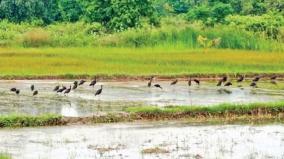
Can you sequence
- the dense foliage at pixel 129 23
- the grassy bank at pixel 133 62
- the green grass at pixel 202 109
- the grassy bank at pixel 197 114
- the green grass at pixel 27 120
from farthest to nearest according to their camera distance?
the dense foliage at pixel 129 23, the grassy bank at pixel 133 62, the green grass at pixel 202 109, the grassy bank at pixel 197 114, the green grass at pixel 27 120

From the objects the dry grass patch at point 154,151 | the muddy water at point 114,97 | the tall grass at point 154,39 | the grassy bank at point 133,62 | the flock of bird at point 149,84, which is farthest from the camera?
the tall grass at point 154,39

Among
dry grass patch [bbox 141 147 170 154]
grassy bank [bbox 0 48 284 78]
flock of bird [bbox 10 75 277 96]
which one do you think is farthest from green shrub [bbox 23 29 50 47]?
dry grass patch [bbox 141 147 170 154]

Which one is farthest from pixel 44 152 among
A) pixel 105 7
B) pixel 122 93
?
pixel 105 7

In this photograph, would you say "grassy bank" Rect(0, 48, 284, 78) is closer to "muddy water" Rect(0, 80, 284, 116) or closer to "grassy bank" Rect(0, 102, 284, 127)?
"muddy water" Rect(0, 80, 284, 116)

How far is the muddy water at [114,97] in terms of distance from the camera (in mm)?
14023

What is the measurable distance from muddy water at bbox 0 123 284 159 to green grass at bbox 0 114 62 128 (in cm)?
30

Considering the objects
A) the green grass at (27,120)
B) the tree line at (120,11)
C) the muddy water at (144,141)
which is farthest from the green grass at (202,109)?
the tree line at (120,11)

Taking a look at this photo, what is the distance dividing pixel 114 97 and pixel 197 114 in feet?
10.3

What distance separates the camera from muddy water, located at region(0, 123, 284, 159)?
9711 millimetres

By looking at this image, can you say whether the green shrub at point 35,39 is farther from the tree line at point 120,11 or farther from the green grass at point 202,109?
the green grass at point 202,109

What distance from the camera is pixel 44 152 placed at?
9.77m

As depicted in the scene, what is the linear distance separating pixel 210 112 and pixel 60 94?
4.54 meters

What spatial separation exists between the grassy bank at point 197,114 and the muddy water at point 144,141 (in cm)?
43

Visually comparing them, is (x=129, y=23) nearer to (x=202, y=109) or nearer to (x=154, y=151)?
(x=202, y=109)
